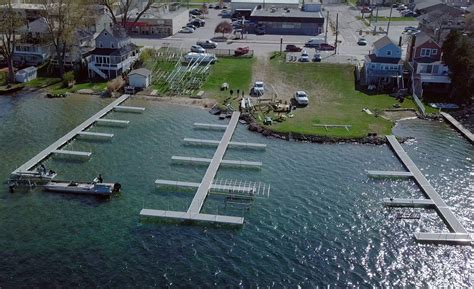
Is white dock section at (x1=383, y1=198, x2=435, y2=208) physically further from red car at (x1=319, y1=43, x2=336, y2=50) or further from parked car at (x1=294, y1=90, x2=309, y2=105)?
red car at (x1=319, y1=43, x2=336, y2=50)

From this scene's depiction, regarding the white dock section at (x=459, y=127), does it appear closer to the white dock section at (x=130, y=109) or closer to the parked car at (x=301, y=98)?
the parked car at (x=301, y=98)

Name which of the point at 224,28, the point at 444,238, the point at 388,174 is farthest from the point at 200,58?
the point at 444,238

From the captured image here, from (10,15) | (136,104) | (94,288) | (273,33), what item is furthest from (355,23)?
(94,288)

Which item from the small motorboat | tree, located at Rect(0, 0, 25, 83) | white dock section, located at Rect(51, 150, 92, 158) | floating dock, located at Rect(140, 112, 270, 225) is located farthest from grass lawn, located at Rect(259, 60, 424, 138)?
tree, located at Rect(0, 0, 25, 83)

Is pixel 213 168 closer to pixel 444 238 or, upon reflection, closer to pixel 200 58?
pixel 444 238

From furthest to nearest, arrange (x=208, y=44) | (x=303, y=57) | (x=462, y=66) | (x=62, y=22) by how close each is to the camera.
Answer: (x=208, y=44)
(x=303, y=57)
(x=62, y=22)
(x=462, y=66)

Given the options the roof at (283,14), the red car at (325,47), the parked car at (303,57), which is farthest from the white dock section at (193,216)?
the roof at (283,14)
